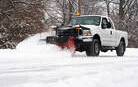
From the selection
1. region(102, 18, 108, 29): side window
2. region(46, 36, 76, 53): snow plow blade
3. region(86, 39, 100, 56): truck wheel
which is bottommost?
region(86, 39, 100, 56): truck wheel

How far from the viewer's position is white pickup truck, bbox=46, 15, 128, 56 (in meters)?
10.9

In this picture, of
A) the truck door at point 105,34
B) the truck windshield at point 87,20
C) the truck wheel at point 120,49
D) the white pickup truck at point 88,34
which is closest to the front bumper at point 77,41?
the white pickup truck at point 88,34

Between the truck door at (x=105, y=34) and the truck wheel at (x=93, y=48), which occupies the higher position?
the truck door at (x=105, y=34)

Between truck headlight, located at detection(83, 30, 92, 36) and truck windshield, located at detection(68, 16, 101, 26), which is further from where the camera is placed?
truck windshield, located at detection(68, 16, 101, 26)

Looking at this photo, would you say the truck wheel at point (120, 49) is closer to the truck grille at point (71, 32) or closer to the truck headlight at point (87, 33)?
the truck headlight at point (87, 33)

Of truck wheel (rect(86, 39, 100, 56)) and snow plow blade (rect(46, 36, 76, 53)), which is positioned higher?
snow plow blade (rect(46, 36, 76, 53))

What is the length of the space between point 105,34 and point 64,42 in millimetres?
2207

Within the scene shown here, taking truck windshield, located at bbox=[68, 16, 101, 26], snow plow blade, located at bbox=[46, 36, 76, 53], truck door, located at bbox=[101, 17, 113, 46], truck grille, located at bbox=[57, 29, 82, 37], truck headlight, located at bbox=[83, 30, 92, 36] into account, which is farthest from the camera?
truck door, located at bbox=[101, 17, 113, 46]

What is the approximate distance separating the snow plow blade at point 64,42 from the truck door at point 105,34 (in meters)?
1.70

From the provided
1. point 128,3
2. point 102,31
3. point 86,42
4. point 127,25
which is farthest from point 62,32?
point 128,3

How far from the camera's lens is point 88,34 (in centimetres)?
1104

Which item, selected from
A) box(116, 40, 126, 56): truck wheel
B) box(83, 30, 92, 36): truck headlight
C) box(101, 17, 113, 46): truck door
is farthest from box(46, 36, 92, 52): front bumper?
box(116, 40, 126, 56): truck wheel

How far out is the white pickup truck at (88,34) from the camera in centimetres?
1088

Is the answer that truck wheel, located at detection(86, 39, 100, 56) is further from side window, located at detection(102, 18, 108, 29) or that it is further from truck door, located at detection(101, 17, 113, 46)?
side window, located at detection(102, 18, 108, 29)
